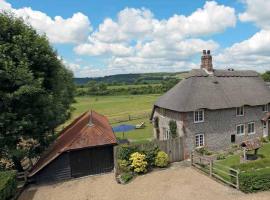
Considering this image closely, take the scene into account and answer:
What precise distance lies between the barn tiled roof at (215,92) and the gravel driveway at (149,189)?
8.14 metres

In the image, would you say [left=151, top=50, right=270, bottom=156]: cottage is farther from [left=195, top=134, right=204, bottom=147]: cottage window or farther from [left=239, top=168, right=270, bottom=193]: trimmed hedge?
[left=239, top=168, right=270, bottom=193]: trimmed hedge

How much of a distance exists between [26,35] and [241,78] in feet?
83.6

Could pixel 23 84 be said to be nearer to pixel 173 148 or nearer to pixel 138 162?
pixel 138 162

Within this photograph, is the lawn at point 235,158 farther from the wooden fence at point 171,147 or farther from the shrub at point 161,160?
the shrub at point 161,160

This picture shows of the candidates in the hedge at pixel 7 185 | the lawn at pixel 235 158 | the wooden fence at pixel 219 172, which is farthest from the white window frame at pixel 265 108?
the hedge at pixel 7 185

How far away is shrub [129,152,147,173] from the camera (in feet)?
66.2

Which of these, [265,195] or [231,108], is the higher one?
[231,108]

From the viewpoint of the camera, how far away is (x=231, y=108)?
1097 inches

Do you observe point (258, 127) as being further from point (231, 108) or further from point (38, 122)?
point (38, 122)

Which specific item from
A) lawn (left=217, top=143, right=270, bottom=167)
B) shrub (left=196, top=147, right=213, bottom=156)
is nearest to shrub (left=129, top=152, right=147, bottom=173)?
lawn (left=217, top=143, right=270, bottom=167)

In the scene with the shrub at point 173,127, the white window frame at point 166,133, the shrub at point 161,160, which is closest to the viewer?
the shrub at point 161,160

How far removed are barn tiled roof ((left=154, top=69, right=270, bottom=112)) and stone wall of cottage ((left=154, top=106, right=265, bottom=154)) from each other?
2.45 feet

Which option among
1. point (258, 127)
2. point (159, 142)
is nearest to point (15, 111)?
point (159, 142)

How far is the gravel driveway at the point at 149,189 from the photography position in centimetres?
1611
